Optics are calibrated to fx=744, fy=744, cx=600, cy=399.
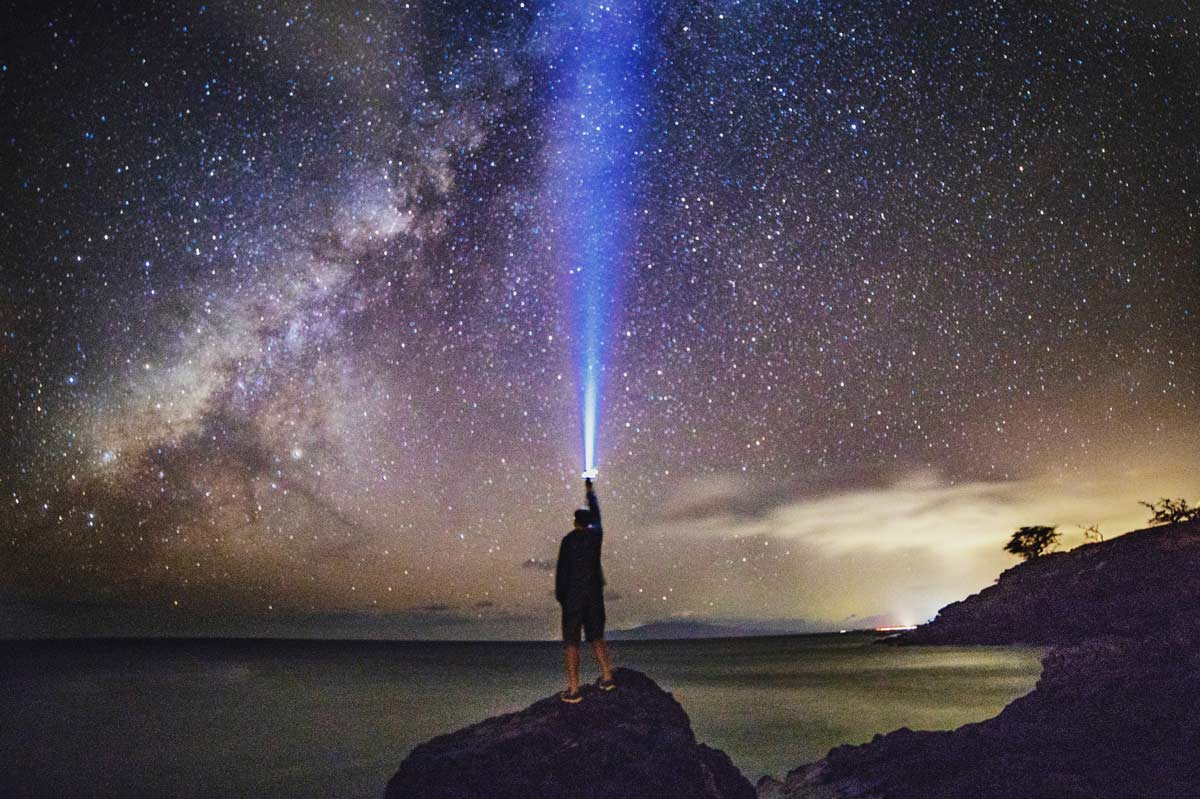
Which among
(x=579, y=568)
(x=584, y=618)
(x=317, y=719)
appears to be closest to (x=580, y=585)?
(x=579, y=568)

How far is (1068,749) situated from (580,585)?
Answer: 7.12m

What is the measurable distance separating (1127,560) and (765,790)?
7801 centimetres

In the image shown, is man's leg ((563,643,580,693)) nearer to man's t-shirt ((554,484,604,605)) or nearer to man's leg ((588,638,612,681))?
man's leg ((588,638,612,681))

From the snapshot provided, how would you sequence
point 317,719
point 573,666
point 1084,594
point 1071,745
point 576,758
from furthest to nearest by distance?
point 1084,594 → point 317,719 → point 1071,745 → point 573,666 → point 576,758

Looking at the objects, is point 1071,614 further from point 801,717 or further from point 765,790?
point 765,790

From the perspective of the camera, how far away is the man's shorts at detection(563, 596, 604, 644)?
872 centimetres

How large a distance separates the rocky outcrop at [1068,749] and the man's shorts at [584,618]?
14.1 ft

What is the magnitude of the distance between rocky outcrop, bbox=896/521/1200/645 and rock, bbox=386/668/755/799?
1648 inches

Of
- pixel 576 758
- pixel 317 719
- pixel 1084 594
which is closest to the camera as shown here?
pixel 576 758

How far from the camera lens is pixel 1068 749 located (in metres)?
10.0

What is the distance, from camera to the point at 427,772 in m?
8.45

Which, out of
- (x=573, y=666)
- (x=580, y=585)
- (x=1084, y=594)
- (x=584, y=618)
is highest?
(x=580, y=585)

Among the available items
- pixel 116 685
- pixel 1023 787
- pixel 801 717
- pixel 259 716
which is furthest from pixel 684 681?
pixel 1023 787

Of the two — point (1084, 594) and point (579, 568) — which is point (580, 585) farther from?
point (1084, 594)
